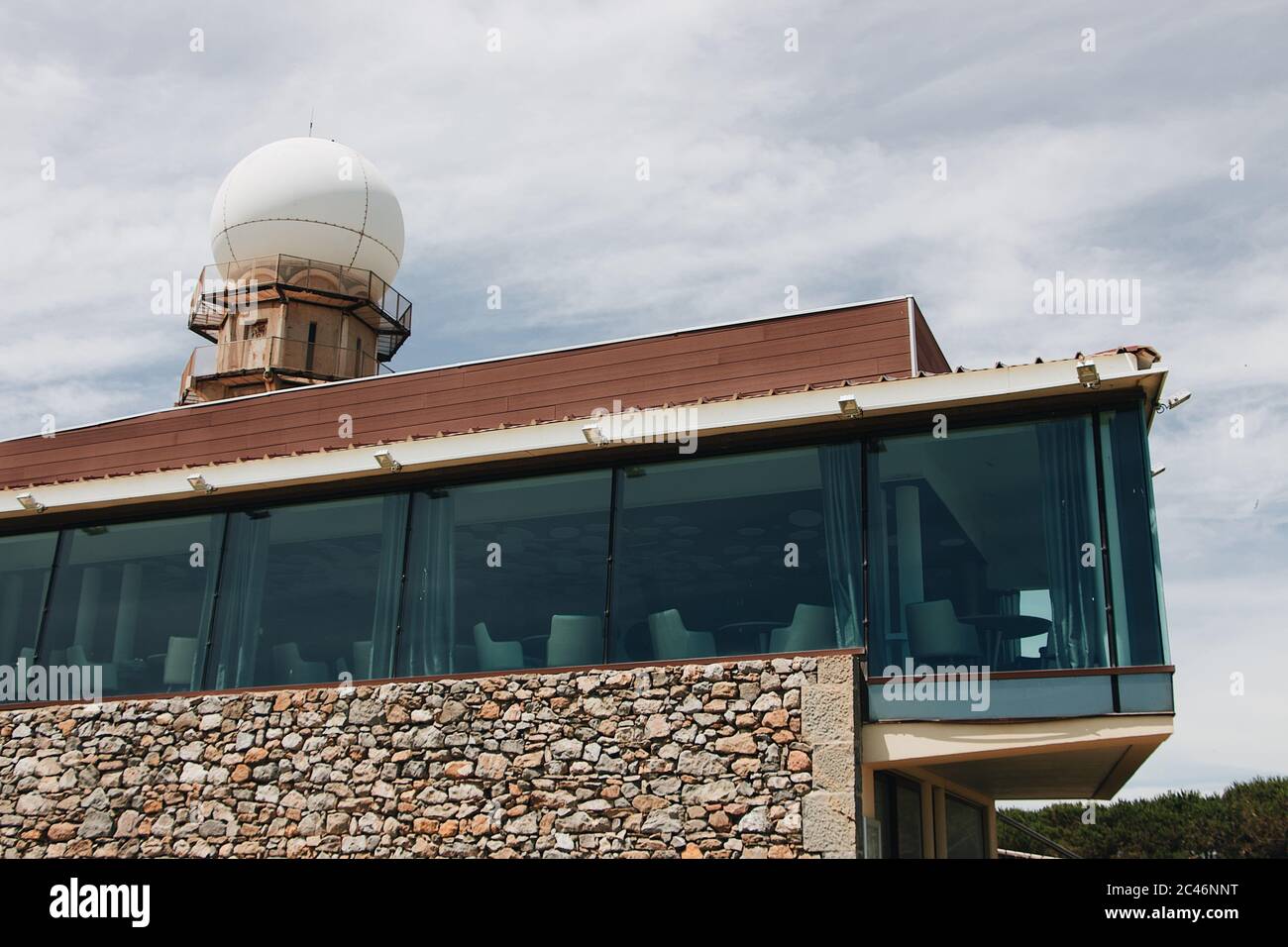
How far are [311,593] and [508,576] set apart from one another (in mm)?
2160

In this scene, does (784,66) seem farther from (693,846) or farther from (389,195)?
(389,195)

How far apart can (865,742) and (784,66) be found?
6.25 meters

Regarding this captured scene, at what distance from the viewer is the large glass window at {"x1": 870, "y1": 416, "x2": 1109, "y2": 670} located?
9.96m

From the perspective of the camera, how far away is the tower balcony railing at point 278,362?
26.9 metres

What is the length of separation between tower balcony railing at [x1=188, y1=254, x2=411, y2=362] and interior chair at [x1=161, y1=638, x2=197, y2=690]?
46.0ft

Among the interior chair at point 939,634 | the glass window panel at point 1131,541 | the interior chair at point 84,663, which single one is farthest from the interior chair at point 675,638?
the interior chair at point 84,663

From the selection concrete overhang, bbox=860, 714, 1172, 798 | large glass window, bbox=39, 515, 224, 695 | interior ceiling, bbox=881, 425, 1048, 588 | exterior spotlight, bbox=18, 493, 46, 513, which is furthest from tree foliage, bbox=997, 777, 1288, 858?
exterior spotlight, bbox=18, 493, 46, 513

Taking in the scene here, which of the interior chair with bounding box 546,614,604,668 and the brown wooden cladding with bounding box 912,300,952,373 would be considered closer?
the interior chair with bounding box 546,614,604,668

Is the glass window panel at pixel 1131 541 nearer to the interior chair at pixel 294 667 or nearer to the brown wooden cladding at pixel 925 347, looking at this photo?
the brown wooden cladding at pixel 925 347

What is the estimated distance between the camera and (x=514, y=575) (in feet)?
38.7

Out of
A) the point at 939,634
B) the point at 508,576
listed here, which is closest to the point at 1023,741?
the point at 939,634

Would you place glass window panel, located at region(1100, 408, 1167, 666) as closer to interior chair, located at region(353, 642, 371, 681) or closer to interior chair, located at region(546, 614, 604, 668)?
interior chair, located at region(546, 614, 604, 668)
